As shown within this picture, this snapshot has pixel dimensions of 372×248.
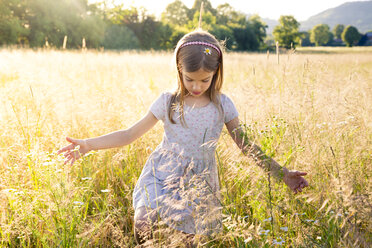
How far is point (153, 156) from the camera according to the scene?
1.91 meters

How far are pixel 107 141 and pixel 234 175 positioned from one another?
79cm

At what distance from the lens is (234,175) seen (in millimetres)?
1715

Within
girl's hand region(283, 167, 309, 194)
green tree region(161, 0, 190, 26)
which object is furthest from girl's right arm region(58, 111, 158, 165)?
green tree region(161, 0, 190, 26)

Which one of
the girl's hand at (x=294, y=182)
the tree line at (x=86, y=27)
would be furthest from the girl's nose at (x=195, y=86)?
the tree line at (x=86, y=27)

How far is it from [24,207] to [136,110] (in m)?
1.47

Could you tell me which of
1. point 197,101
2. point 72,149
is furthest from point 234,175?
point 72,149

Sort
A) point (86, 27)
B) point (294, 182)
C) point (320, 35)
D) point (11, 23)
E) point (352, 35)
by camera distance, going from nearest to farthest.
Result: 1. point (294, 182)
2. point (11, 23)
3. point (86, 27)
4. point (352, 35)
5. point (320, 35)

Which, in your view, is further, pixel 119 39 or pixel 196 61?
pixel 119 39

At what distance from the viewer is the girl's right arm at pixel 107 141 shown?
5.39 ft

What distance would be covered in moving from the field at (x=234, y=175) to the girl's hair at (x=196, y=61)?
343 mm

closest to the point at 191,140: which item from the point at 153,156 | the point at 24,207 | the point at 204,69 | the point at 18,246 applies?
the point at 153,156

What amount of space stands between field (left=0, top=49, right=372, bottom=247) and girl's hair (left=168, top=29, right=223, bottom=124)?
343 mm

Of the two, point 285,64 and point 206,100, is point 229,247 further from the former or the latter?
point 285,64

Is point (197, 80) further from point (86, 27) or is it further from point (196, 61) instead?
point (86, 27)
